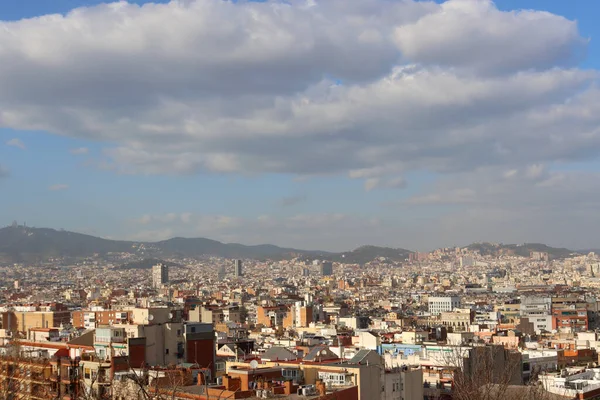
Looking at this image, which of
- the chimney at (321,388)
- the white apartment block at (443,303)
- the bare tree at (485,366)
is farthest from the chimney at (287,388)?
the white apartment block at (443,303)

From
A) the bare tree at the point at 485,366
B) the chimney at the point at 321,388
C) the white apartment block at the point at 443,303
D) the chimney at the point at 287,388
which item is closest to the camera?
the chimney at the point at 287,388

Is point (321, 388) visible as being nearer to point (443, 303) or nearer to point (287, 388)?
point (287, 388)

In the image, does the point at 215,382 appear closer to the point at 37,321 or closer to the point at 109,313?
the point at 109,313

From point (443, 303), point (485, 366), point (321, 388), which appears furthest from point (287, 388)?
point (443, 303)

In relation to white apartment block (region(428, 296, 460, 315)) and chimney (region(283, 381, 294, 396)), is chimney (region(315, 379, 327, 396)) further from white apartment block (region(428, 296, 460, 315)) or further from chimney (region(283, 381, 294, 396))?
white apartment block (region(428, 296, 460, 315))

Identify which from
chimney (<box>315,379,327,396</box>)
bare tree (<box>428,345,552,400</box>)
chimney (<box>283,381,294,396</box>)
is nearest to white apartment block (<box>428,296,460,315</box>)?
bare tree (<box>428,345,552,400</box>)

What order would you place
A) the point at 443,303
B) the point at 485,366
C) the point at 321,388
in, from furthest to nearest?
the point at 443,303, the point at 485,366, the point at 321,388

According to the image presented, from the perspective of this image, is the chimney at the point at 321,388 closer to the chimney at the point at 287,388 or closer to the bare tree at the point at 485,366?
the chimney at the point at 287,388

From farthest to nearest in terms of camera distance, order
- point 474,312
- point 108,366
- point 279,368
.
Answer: point 474,312 < point 279,368 < point 108,366

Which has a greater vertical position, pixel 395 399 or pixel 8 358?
pixel 8 358

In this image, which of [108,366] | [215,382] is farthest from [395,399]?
[108,366]

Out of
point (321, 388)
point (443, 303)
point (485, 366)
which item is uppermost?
point (321, 388)
